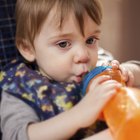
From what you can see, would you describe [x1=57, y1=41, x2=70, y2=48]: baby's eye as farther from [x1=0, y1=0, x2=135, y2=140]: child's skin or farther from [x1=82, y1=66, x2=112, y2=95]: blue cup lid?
[x1=82, y1=66, x2=112, y2=95]: blue cup lid

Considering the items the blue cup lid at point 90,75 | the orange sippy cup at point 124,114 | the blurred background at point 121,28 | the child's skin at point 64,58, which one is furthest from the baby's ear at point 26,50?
the blurred background at point 121,28

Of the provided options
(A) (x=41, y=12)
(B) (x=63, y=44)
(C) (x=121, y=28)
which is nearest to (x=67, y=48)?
(B) (x=63, y=44)

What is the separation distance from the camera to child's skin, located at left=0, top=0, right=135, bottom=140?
74 centimetres

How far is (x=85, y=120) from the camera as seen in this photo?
0.72 meters

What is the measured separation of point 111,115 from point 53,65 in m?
0.30

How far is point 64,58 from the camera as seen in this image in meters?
0.89

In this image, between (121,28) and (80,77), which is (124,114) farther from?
(121,28)

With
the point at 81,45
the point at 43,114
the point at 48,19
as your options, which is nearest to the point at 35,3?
the point at 48,19

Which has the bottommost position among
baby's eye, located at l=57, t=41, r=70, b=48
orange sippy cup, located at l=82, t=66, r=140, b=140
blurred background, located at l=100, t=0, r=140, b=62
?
blurred background, located at l=100, t=0, r=140, b=62

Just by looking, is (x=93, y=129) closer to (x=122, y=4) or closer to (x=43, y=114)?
(x=43, y=114)

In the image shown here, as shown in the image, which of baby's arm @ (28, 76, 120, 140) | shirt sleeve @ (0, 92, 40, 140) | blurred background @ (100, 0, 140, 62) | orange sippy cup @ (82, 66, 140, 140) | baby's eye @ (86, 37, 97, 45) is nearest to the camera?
orange sippy cup @ (82, 66, 140, 140)

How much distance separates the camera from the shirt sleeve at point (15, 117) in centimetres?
81

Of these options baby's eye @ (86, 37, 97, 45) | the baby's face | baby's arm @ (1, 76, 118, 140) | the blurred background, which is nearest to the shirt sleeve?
baby's arm @ (1, 76, 118, 140)

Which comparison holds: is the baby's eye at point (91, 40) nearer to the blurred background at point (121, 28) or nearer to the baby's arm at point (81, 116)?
the baby's arm at point (81, 116)
